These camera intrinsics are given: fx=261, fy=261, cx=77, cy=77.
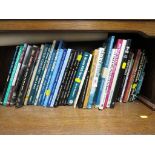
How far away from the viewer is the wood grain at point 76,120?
2.31 feet

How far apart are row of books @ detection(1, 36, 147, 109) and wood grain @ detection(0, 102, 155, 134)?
41 millimetres

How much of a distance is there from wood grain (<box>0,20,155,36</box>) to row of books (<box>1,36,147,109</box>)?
0.12 metres

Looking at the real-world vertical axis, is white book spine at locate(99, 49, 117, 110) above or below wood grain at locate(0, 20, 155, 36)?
below

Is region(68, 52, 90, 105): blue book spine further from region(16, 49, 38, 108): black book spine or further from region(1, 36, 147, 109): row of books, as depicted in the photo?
region(16, 49, 38, 108): black book spine

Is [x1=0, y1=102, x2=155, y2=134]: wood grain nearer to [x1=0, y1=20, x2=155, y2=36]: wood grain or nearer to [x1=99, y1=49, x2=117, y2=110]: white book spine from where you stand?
[x1=99, y1=49, x2=117, y2=110]: white book spine

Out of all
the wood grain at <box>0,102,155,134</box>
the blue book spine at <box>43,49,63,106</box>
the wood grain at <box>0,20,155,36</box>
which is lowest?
the wood grain at <box>0,102,155,134</box>

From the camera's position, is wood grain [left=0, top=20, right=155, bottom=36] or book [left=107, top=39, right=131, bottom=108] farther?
book [left=107, top=39, right=131, bottom=108]

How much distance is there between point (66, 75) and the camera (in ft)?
3.04

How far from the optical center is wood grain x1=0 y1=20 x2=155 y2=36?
76 centimetres

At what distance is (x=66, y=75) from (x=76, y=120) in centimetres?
19

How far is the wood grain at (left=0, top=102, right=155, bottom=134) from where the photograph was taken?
70cm

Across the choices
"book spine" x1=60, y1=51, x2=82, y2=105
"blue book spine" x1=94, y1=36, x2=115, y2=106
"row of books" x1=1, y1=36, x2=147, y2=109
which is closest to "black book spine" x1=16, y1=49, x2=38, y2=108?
"row of books" x1=1, y1=36, x2=147, y2=109

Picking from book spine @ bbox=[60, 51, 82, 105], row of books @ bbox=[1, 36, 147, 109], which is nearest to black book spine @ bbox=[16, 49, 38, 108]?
row of books @ bbox=[1, 36, 147, 109]
